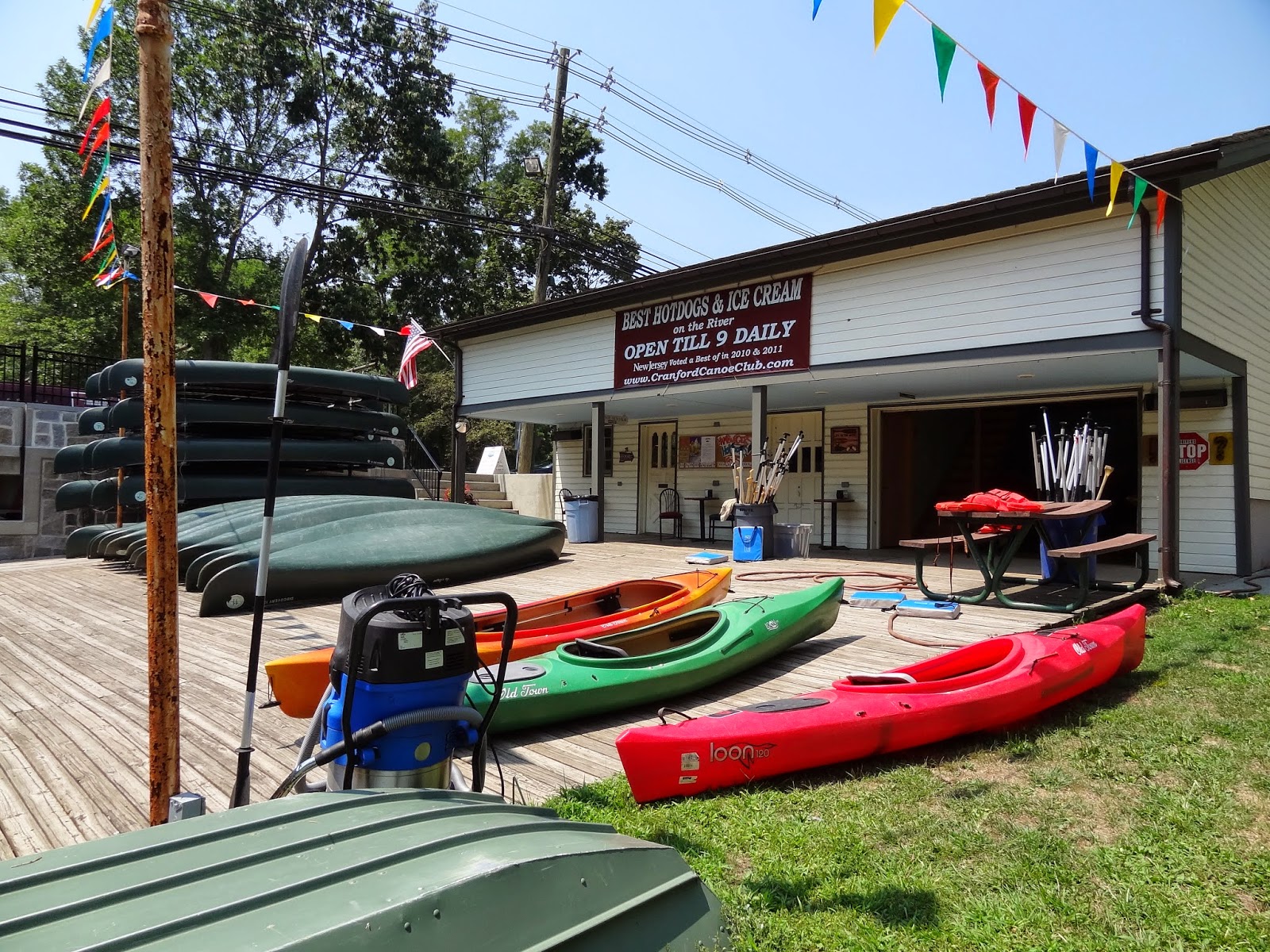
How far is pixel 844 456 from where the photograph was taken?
1269cm

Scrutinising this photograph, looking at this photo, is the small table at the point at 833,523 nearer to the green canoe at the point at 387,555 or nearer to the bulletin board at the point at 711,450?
the bulletin board at the point at 711,450

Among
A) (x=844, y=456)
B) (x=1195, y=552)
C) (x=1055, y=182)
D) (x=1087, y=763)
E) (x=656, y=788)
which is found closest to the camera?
(x=656, y=788)

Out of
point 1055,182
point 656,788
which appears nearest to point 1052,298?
point 1055,182

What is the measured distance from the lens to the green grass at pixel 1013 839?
82.6 inches

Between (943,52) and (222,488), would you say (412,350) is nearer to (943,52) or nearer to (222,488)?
(222,488)

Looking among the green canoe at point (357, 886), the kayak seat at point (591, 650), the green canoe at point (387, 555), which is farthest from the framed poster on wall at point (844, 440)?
the green canoe at point (357, 886)

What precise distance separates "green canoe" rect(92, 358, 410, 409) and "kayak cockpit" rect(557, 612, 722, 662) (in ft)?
26.9

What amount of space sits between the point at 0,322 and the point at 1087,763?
3552 centimetres

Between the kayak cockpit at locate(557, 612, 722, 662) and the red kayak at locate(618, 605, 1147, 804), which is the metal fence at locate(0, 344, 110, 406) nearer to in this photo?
the kayak cockpit at locate(557, 612, 722, 662)

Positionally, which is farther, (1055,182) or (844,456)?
(844,456)

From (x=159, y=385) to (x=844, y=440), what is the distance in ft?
37.6

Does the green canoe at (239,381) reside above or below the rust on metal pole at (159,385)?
above

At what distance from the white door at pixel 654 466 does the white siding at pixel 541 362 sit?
2.67m

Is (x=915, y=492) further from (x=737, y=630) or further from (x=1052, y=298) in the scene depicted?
(x=737, y=630)
